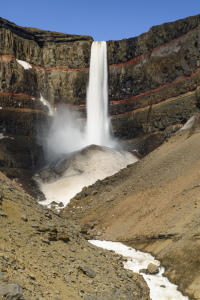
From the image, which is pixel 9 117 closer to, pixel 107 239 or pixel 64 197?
pixel 64 197

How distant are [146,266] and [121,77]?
42566 mm

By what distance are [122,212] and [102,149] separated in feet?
64.4

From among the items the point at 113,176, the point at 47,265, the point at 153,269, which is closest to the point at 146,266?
the point at 153,269

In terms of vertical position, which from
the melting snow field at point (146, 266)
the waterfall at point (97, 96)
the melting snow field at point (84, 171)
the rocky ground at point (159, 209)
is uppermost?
the waterfall at point (97, 96)

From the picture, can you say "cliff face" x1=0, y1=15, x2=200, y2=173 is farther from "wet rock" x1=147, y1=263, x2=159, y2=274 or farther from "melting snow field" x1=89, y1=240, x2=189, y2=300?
"wet rock" x1=147, y1=263, x2=159, y2=274

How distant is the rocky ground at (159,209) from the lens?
11.8 meters

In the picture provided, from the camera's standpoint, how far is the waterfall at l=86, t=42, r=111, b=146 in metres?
52.1

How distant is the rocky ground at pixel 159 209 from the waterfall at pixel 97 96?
951 inches

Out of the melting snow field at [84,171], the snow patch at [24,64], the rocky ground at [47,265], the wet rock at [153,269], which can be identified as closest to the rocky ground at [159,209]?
the wet rock at [153,269]

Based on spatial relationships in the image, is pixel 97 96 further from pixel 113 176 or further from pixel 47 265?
pixel 47 265

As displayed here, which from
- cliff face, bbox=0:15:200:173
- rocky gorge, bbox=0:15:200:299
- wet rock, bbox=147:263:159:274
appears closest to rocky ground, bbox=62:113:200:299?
rocky gorge, bbox=0:15:200:299

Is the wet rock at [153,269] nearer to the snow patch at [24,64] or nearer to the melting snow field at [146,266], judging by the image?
the melting snow field at [146,266]

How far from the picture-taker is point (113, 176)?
2727 cm

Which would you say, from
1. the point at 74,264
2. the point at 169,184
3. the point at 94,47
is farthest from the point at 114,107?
the point at 74,264
